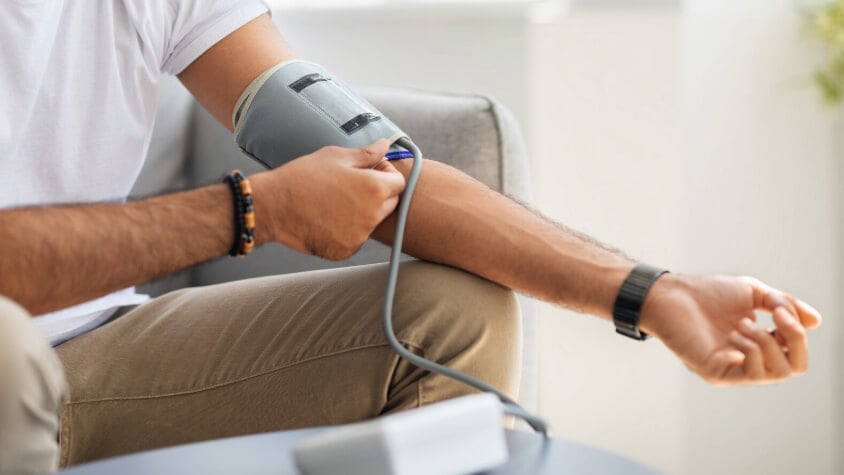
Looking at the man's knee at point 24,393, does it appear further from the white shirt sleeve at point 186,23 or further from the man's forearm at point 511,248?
the white shirt sleeve at point 186,23

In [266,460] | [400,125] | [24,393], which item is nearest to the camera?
[24,393]

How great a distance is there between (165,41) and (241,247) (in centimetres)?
37

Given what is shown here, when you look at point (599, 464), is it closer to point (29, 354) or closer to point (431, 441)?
point (431, 441)

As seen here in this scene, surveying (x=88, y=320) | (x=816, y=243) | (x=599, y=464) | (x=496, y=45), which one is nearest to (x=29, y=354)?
(x=599, y=464)

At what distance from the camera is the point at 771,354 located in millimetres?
873

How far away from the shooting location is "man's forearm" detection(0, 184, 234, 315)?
33.6 inches

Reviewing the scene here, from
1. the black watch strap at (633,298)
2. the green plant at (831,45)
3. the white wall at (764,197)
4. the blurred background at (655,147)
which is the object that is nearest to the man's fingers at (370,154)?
the black watch strap at (633,298)

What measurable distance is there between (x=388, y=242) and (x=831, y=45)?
119cm

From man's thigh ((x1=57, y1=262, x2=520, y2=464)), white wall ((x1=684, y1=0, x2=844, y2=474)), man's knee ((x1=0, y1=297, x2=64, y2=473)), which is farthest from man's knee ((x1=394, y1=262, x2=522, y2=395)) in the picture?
white wall ((x1=684, y1=0, x2=844, y2=474))

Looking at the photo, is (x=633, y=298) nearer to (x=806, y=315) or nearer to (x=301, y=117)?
(x=806, y=315)

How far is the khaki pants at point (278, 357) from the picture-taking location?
0.95 meters

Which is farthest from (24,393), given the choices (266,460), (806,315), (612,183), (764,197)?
(764,197)

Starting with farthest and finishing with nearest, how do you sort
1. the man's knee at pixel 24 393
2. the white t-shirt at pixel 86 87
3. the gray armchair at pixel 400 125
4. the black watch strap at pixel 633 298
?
1. the gray armchair at pixel 400 125
2. the white t-shirt at pixel 86 87
3. the black watch strap at pixel 633 298
4. the man's knee at pixel 24 393

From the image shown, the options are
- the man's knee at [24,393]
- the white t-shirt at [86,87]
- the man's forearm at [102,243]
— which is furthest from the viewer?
the white t-shirt at [86,87]
